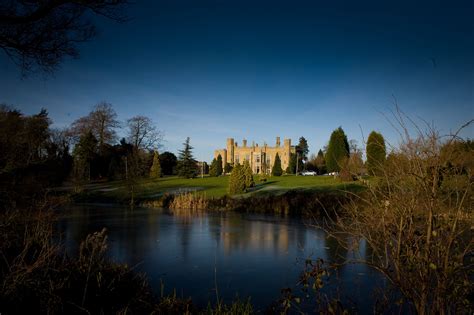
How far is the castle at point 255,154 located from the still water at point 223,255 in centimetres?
4474

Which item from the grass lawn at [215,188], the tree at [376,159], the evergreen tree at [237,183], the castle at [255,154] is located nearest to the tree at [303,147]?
the castle at [255,154]

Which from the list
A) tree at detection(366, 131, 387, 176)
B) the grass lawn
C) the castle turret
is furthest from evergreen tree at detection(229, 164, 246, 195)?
the castle turret

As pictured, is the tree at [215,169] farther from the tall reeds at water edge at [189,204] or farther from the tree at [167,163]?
the tall reeds at water edge at [189,204]

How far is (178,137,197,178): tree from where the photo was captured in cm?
4341

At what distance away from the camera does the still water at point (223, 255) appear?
18.6 ft

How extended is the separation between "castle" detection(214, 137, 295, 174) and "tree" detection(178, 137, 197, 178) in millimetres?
14692

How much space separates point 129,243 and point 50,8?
280 inches

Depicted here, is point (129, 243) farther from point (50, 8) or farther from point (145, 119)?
point (145, 119)

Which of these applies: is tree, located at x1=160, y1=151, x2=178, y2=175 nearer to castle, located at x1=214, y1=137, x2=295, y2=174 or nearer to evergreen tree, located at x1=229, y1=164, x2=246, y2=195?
castle, located at x1=214, y1=137, x2=295, y2=174

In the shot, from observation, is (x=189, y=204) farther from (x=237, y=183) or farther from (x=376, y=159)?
(x=376, y=159)

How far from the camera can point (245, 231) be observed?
12.0m

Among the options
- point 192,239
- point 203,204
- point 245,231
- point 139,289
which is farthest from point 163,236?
point 203,204

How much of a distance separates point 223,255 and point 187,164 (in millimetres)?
35919

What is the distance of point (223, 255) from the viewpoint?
327 inches
